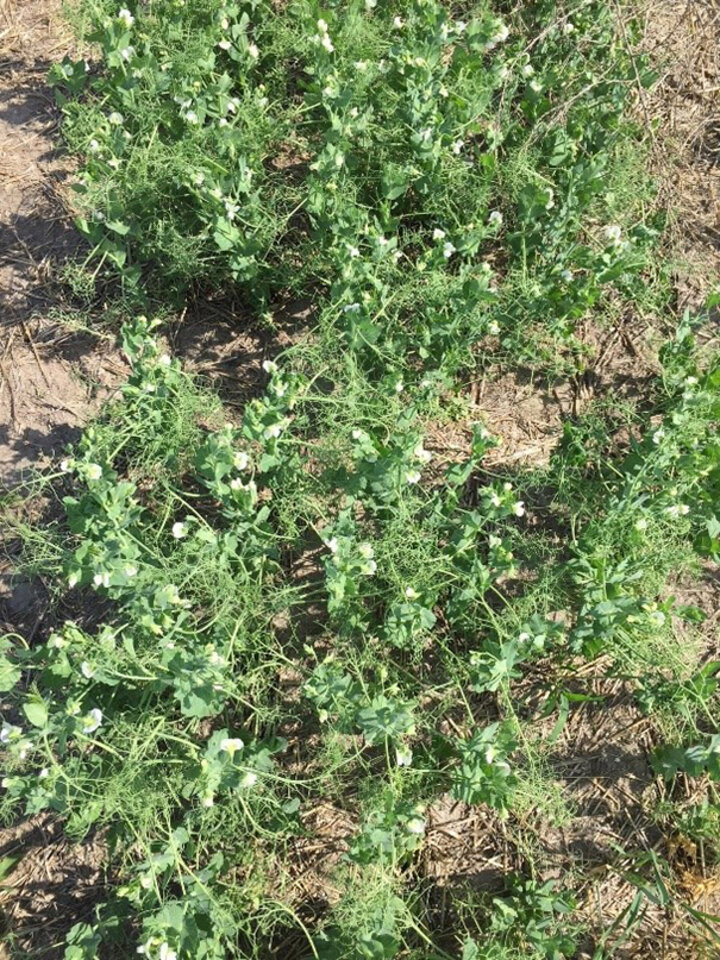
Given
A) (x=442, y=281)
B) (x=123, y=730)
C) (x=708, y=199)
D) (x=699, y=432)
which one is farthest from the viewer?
(x=708, y=199)

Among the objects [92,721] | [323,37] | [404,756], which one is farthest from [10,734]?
[323,37]

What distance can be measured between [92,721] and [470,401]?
6.06 feet

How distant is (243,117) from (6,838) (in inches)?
109

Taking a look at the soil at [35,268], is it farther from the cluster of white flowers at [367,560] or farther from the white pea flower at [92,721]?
the cluster of white flowers at [367,560]

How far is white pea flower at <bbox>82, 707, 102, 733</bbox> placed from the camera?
2.10 meters

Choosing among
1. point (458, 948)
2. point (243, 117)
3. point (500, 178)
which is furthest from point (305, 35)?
point (458, 948)

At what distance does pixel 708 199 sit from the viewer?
3.48 m

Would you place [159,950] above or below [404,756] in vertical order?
below

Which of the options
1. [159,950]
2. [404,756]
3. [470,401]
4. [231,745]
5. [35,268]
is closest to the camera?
[159,950]

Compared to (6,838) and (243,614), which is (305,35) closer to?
(243,614)

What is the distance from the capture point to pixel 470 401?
317 centimetres

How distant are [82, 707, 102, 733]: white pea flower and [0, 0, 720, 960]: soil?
0.81 m

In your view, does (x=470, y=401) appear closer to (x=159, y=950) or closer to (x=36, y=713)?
(x=36, y=713)

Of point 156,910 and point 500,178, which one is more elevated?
point 500,178
